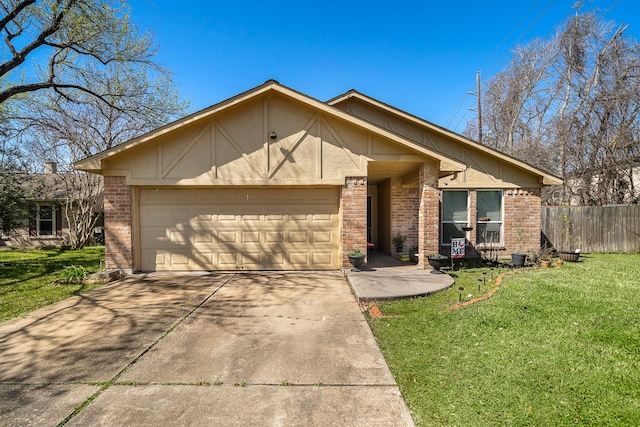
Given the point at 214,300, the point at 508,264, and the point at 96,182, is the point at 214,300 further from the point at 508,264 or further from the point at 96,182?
the point at 96,182

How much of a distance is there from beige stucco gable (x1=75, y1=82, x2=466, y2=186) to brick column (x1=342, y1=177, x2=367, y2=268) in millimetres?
328

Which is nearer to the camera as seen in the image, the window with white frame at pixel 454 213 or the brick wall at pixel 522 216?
the brick wall at pixel 522 216

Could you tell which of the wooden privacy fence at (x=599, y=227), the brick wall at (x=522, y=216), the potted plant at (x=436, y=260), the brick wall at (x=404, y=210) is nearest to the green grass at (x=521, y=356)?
the potted plant at (x=436, y=260)

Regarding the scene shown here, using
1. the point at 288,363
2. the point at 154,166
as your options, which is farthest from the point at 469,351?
the point at 154,166

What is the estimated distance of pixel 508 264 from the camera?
9.30m

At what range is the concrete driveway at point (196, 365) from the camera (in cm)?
265

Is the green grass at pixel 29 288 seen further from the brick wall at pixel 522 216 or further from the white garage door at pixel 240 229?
the brick wall at pixel 522 216

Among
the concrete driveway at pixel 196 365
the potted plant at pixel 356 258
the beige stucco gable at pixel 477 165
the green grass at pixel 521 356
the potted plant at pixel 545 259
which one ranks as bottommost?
the concrete driveway at pixel 196 365

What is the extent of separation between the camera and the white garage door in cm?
827

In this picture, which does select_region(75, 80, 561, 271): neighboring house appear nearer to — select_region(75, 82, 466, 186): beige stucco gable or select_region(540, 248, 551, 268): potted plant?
select_region(75, 82, 466, 186): beige stucco gable

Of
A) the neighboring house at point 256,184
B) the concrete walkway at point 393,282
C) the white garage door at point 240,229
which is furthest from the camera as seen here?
the white garage door at point 240,229

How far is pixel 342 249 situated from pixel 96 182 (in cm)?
1653

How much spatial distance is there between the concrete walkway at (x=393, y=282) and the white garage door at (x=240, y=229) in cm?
129

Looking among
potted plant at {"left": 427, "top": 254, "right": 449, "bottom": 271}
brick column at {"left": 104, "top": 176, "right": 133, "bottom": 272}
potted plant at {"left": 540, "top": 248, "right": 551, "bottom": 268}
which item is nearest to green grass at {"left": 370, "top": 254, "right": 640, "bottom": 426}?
potted plant at {"left": 427, "top": 254, "right": 449, "bottom": 271}
